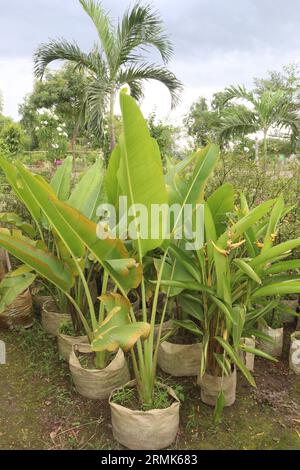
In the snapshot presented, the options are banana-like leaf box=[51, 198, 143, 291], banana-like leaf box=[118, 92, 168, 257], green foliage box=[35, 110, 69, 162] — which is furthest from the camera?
green foliage box=[35, 110, 69, 162]

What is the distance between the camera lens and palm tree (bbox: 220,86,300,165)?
8.55 meters

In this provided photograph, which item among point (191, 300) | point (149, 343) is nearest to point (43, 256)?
point (149, 343)

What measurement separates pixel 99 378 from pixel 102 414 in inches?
Answer: 7.0

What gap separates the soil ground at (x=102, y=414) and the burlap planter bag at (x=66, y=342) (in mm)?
62

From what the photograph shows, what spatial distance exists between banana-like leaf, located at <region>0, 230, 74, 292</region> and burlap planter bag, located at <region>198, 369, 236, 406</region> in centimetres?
88

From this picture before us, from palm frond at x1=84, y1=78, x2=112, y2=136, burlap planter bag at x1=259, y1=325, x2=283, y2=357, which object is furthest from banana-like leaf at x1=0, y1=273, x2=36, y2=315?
palm frond at x1=84, y1=78, x2=112, y2=136

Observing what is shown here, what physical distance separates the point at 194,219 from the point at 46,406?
1.28 meters

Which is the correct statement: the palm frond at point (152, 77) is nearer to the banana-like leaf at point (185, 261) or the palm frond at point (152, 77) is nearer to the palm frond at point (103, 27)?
the palm frond at point (103, 27)

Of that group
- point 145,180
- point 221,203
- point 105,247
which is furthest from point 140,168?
point 221,203

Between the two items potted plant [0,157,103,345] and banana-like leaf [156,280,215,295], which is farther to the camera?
potted plant [0,157,103,345]

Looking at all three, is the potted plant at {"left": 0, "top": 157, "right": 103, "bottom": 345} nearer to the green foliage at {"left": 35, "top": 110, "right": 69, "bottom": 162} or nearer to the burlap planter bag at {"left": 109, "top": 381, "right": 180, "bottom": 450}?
the burlap planter bag at {"left": 109, "top": 381, "right": 180, "bottom": 450}

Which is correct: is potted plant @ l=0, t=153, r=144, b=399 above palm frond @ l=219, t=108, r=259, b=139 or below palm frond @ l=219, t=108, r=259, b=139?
below

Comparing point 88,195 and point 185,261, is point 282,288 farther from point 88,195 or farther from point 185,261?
point 88,195

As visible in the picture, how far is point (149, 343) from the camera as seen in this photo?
1.75 meters
